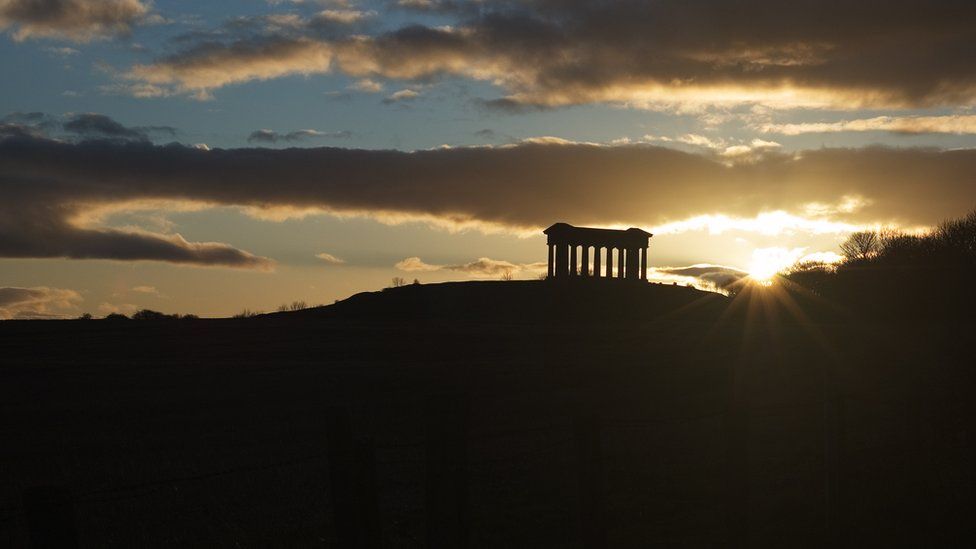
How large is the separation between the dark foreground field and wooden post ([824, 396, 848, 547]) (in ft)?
0.13

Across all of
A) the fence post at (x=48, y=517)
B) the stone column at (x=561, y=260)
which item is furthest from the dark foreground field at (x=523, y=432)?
the stone column at (x=561, y=260)

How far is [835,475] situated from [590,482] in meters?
3.84

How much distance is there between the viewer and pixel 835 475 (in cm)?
1218

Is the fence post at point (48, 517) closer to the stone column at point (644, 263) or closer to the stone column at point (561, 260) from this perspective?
the stone column at point (561, 260)

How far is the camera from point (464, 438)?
28.9 feet

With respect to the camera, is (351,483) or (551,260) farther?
(551,260)

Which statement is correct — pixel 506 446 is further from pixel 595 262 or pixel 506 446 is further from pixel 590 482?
pixel 595 262

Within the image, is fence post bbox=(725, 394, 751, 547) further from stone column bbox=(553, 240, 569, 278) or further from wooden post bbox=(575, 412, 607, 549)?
stone column bbox=(553, 240, 569, 278)

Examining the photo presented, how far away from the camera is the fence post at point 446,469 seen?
28.3ft

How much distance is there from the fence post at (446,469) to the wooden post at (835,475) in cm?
478

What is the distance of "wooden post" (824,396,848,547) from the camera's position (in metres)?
11.7

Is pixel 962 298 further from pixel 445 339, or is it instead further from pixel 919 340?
pixel 445 339

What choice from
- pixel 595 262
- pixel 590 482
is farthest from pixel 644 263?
pixel 590 482

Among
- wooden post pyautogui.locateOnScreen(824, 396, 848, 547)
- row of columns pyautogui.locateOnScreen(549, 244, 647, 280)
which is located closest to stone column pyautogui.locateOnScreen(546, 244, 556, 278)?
row of columns pyautogui.locateOnScreen(549, 244, 647, 280)
